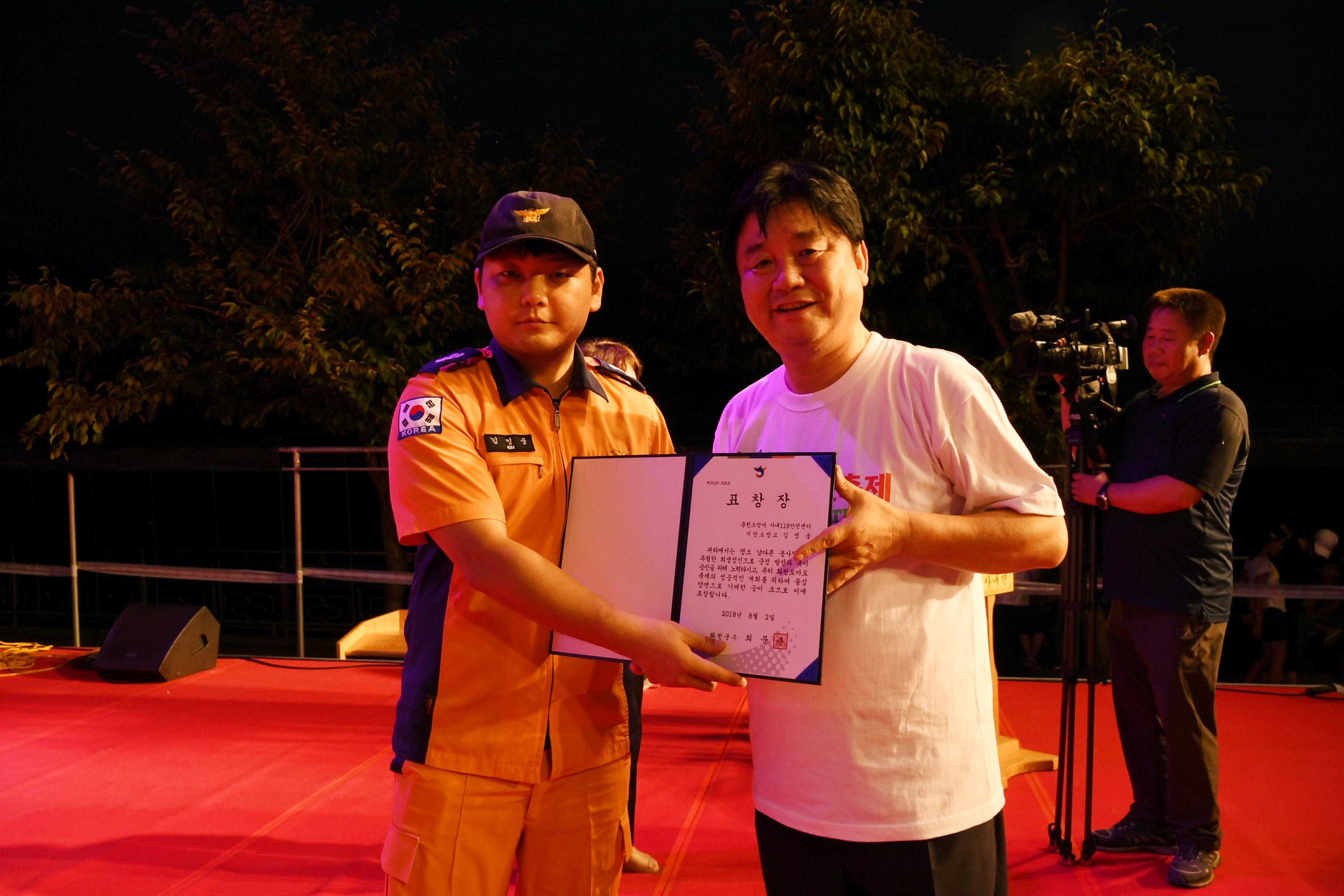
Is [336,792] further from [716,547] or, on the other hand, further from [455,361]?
[716,547]

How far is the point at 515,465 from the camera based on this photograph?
1.60 meters

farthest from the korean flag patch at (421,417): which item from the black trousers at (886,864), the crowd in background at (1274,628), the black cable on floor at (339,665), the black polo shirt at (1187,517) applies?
the crowd in background at (1274,628)

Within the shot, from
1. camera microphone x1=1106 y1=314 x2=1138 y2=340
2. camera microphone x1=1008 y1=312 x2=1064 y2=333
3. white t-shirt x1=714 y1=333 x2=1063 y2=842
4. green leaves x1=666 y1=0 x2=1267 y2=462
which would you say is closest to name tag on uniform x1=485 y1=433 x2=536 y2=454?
white t-shirt x1=714 y1=333 x2=1063 y2=842

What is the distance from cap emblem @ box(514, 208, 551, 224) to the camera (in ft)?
5.18

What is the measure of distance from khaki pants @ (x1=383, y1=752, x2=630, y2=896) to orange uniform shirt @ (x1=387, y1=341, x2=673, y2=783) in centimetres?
4

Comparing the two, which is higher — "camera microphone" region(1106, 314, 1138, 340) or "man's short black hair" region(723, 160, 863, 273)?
"man's short black hair" region(723, 160, 863, 273)

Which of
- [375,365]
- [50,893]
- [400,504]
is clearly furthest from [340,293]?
[400,504]

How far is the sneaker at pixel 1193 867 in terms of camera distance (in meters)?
3.06

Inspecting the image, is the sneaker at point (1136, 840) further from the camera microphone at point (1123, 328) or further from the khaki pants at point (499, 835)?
the khaki pants at point (499, 835)

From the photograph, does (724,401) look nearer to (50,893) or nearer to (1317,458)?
(1317,458)

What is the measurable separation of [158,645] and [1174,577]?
610 centimetres

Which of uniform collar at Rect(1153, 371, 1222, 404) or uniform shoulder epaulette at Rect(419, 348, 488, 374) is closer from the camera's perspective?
uniform shoulder epaulette at Rect(419, 348, 488, 374)

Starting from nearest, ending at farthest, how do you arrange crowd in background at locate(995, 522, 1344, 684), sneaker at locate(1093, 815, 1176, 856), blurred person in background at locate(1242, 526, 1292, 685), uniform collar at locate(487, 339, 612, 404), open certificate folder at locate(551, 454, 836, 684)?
open certificate folder at locate(551, 454, 836, 684) < uniform collar at locate(487, 339, 612, 404) < sneaker at locate(1093, 815, 1176, 856) < blurred person in background at locate(1242, 526, 1292, 685) < crowd in background at locate(995, 522, 1344, 684)

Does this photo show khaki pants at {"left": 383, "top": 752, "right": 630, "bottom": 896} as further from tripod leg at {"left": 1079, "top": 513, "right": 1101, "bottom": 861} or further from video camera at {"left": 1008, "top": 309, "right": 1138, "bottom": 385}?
video camera at {"left": 1008, "top": 309, "right": 1138, "bottom": 385}
